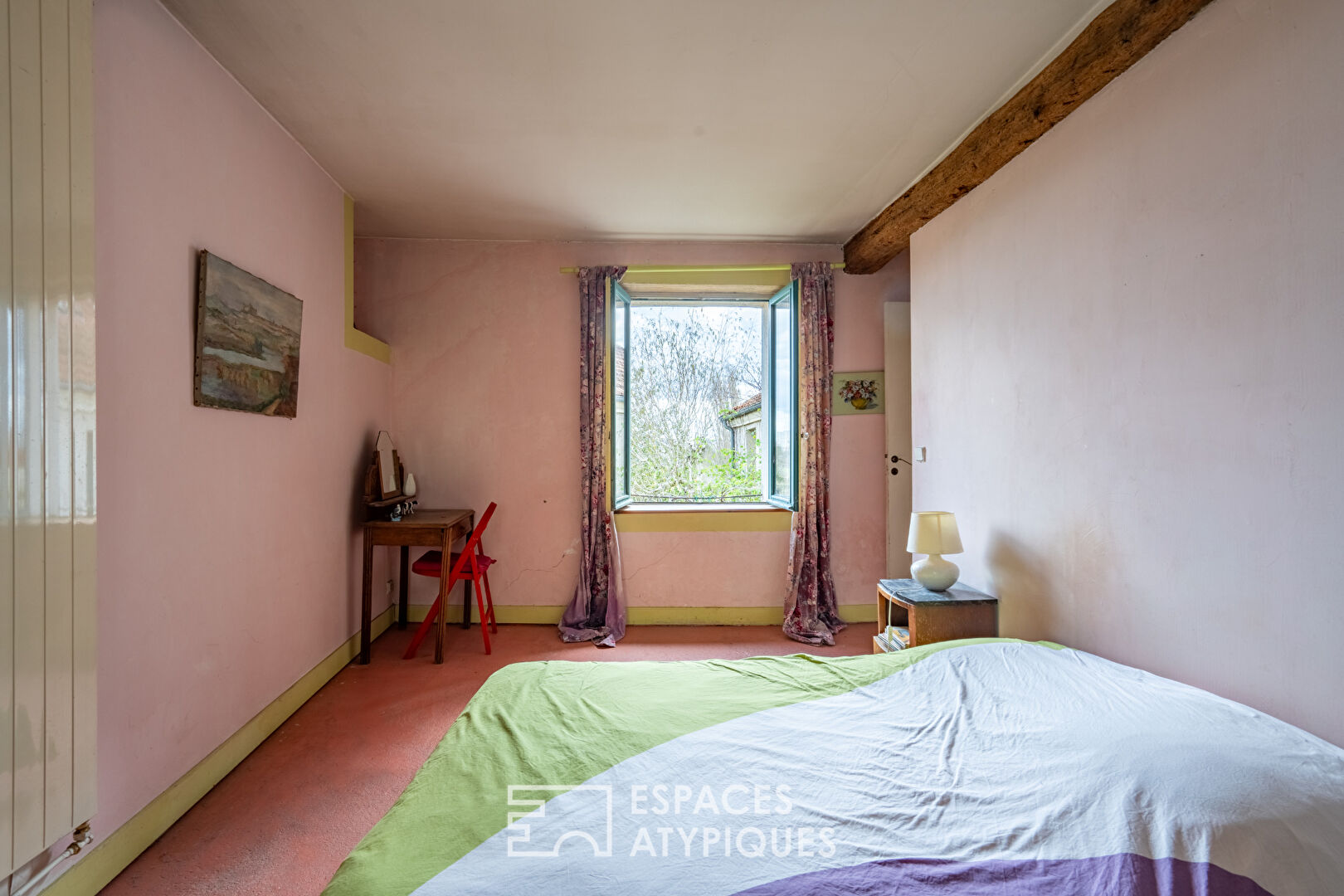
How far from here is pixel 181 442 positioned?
6.12 feet

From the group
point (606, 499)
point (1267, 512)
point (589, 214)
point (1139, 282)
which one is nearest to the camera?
point (1267, 512)

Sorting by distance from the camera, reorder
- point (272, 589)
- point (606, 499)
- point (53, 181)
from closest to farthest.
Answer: point (53, 181) → point (272, 589) → point (606, 499)

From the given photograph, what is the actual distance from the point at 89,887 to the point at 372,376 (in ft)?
8.29

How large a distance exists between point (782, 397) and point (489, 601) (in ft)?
7.80

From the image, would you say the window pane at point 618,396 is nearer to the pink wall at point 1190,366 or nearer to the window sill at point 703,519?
the window sill at point 703,519

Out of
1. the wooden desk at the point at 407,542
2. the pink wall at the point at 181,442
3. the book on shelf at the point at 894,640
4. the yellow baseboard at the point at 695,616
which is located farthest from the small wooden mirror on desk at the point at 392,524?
the book on shelf at the point at 894,640

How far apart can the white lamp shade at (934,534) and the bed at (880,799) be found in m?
0.92

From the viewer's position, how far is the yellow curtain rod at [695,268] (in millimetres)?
3768

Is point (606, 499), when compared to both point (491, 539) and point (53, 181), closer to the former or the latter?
point (491, 539)

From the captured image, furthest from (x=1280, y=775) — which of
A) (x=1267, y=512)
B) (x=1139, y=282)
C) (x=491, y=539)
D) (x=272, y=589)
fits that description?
(x=491, y=539)

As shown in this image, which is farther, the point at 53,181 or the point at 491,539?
the point at 491,539

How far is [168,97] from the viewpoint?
182 cm

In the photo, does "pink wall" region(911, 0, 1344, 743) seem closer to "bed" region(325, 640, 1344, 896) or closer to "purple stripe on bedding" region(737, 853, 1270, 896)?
"bed" region(325, 640, 1344, 896)
